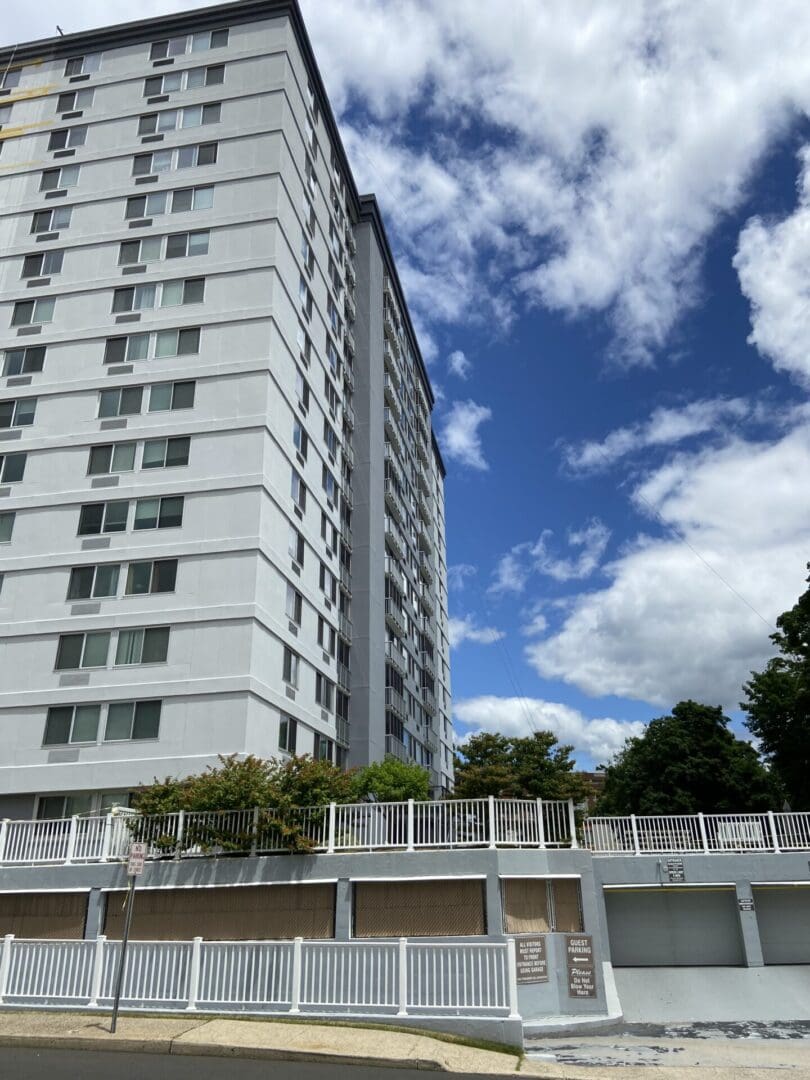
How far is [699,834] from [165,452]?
72.9 feet

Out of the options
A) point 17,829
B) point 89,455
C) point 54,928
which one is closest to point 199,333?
point 89,455

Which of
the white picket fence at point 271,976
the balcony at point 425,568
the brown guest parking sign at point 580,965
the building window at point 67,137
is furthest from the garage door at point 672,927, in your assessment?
the balcony at point 425,568

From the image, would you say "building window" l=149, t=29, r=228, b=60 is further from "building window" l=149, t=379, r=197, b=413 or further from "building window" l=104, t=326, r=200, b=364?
"building window" l=149, t=379, r=197, b=413

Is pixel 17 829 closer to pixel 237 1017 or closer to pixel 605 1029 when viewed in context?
pixel 237 1017

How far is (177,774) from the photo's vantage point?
2816 cm

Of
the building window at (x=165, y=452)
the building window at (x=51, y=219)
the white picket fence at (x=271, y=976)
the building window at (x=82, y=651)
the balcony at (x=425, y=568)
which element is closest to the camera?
the white picket fence at (x=271, y=976)

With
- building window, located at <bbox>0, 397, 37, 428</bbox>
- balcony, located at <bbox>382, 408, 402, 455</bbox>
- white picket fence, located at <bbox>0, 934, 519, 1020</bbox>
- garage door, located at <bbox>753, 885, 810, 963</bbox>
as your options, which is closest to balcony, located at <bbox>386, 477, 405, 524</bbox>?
balcony, located at <bbox>382, 408, 402, 455</bbox>

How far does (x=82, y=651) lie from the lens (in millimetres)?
30531

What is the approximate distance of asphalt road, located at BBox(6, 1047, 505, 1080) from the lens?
12094 millimetres

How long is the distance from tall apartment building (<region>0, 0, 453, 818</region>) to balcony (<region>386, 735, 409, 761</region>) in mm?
2083

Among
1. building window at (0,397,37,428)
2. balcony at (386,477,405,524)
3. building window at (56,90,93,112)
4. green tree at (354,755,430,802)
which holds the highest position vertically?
building window at (56,90,93,112)

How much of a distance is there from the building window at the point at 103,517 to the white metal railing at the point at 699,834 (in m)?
19.2

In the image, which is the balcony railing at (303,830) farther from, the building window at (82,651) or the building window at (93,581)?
the building window at (93,581)

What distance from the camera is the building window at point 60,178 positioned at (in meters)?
38.2
